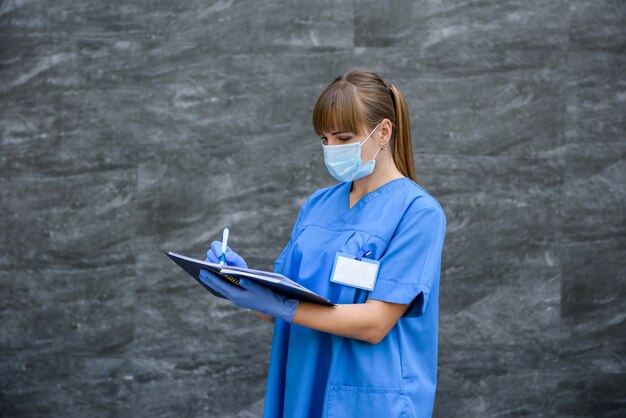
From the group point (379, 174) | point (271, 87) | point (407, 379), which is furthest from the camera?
point (271, 87)

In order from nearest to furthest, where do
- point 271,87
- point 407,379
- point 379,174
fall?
1. point 407,379
2. point 379,174
3. point 271,87

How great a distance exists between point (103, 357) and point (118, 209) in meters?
0.60

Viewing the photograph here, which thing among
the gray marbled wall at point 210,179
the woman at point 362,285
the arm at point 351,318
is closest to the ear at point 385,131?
the woman at point 362,285

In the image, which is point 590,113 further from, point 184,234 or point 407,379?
point 407,379

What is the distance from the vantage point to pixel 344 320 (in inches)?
62.9

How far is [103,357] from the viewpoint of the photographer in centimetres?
328

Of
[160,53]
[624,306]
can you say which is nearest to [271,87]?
[160,53]

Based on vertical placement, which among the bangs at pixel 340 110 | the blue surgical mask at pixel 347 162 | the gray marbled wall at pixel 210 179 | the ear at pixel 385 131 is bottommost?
the gray marbled wall at pixel 210 179

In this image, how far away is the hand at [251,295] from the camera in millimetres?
1592

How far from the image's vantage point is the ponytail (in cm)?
179

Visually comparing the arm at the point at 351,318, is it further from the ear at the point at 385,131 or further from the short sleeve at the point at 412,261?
the ear at the point at 385,131

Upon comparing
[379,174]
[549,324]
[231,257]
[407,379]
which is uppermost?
[379,174]

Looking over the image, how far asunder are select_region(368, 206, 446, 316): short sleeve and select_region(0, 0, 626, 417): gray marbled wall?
1586 mm

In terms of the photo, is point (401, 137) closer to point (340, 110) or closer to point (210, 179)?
point (340, 110)
